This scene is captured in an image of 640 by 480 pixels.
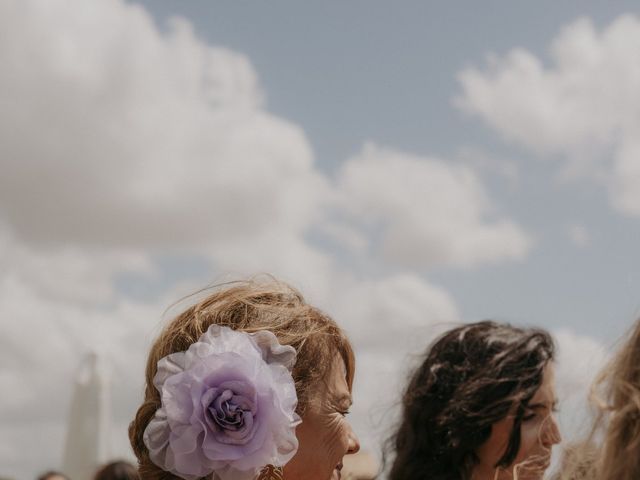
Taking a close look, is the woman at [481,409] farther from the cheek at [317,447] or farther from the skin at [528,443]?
the cheek at [317,447]

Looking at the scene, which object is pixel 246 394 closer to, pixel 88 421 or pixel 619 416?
pixel 619 416

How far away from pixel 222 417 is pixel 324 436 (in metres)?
0.42

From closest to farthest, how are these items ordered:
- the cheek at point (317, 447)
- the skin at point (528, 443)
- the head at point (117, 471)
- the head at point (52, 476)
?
1. the cheek at point (317, 447)
2. the skin at point (528, 443)
3. the head at point (117, 471)
4. the head at point (52, 476)

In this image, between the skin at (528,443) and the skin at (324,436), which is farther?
the skin at (528,443)

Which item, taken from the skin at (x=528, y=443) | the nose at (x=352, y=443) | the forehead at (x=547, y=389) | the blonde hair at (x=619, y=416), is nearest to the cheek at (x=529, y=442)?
the skin at (x=528, y=443)

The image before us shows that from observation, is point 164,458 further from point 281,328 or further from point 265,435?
point 281,328

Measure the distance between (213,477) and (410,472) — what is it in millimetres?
1768

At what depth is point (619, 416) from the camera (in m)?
2.72

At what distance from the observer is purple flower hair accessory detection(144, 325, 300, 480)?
335 cm

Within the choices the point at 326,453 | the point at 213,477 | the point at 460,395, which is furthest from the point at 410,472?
the point at 213,477

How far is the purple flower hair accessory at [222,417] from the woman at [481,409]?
1632mm

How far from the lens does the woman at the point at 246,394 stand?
3.36 metres

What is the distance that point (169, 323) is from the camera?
12.2 feet

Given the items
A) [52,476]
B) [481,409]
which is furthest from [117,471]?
[481,409]
